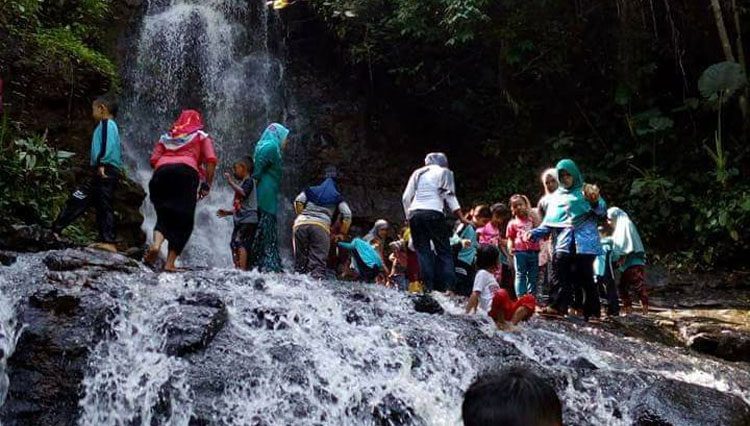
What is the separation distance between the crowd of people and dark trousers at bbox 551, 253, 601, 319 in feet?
0.04

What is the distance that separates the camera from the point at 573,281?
786 centimetres

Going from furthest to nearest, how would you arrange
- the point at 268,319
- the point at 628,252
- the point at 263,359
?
1. the point at 628,252
2. the point at 268,319
3. the point at 263,359

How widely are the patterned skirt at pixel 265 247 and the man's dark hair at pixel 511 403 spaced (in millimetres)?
6081

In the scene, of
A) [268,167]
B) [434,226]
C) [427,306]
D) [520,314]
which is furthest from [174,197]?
[520,314]

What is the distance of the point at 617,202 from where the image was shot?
14.2 metres

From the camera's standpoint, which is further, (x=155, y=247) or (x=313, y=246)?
(x=313, y=246)

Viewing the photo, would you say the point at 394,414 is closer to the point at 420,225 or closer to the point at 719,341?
the point at 420,225

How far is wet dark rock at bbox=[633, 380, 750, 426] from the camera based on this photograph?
5160 mm

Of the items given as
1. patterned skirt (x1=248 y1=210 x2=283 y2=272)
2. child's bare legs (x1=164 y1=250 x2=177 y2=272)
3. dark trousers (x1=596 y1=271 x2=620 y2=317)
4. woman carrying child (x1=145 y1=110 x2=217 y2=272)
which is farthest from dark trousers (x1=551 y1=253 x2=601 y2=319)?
child's bare legs (x1=164 y1=250 x2=177 y2=272)

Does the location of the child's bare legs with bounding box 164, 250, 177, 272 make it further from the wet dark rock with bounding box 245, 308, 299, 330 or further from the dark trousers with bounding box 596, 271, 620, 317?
the dark trousers with bounding box 596, 271, 620, 317

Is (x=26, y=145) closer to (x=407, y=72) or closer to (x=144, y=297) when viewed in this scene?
(x=144, y=297)

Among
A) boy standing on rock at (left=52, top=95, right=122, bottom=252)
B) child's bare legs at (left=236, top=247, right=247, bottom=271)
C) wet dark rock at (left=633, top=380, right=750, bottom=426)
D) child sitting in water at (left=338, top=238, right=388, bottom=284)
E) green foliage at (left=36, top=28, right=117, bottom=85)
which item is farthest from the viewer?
green foliage at (left=36, top=28, right=117, bottom=85)

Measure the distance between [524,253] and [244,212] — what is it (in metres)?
3.14

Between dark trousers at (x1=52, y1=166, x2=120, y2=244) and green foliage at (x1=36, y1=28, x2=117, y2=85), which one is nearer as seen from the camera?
dark trousers at (x1=52, y1=166, x2=120, y2=244)
